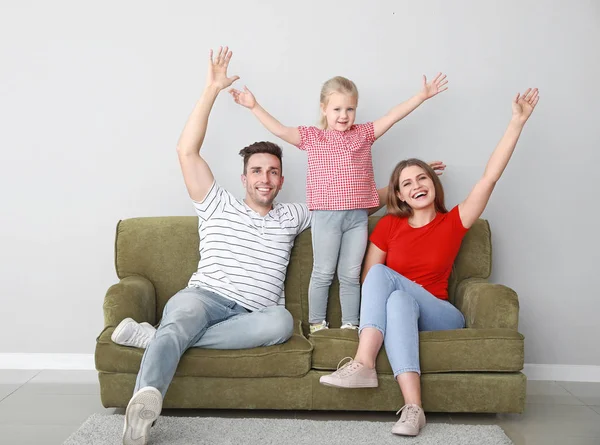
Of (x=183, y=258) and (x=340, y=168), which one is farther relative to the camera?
(x=183, y=258)

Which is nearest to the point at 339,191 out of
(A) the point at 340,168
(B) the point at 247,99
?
(A) the point at 340,168

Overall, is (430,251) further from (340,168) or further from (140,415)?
(140,415)

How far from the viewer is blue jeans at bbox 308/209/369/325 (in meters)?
3.07

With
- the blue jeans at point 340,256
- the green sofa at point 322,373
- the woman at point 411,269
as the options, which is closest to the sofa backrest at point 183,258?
the blue jeans at point 340,256

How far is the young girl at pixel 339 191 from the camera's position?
3.07m

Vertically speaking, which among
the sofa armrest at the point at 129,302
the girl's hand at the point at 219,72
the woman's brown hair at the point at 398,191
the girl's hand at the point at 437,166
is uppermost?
the girl's hand at the point at 219,72

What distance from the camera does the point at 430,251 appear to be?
303cm

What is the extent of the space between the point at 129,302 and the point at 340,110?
1246 mm

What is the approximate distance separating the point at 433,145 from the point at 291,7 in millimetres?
1007

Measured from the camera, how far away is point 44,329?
11.7ft

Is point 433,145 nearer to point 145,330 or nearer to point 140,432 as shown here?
point 145,330

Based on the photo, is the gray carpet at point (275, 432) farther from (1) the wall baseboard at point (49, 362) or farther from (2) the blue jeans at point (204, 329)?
(1) the wall baseboard at point (49, 362)

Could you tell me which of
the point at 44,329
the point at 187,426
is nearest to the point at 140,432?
the point at 187,426

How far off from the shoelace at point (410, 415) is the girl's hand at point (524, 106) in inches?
51.7
